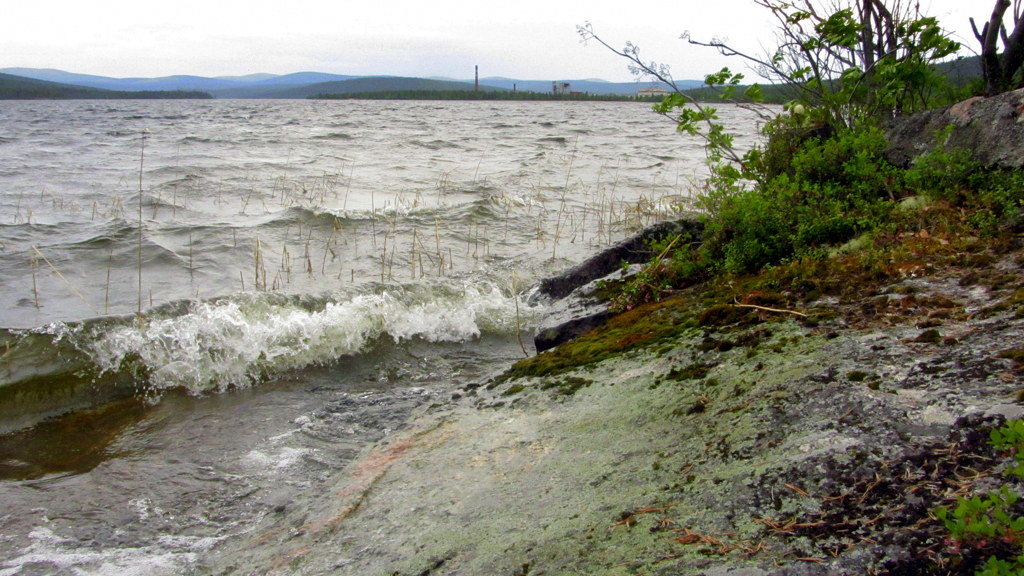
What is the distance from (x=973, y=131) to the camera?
454 cm

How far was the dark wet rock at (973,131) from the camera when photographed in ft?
13.8

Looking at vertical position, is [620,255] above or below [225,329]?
above

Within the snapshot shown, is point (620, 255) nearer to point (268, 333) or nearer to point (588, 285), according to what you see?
point (588, 285)

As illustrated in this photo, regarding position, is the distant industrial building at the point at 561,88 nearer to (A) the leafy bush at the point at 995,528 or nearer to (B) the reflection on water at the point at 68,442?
(B) the reflection on water at the point at 68,442

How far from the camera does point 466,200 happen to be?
14039 mm

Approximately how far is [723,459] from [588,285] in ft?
10.2

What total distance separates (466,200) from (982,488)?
Result: 1274cm

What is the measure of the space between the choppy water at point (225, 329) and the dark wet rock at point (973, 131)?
2.99 meters

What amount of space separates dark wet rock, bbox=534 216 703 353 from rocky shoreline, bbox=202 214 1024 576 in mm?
1057

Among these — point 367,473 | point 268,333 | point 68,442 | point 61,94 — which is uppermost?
point 61,94

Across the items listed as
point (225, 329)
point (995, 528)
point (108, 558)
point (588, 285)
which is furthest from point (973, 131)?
point (225, 329)

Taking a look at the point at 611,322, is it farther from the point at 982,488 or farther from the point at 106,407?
the point at 106,407

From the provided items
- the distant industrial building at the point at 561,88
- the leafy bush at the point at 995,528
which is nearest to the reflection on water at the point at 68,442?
the leafy bush at the point at 995,528

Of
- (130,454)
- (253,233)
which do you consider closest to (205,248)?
(253,233)
